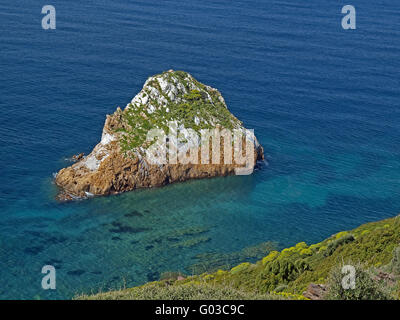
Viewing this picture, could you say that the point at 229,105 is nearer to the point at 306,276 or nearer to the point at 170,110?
the point at 170,110

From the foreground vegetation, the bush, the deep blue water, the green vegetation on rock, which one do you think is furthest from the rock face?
the bush

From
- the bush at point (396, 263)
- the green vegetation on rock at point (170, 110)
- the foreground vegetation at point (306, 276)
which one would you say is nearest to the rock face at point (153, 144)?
the green vegetation on rock at point (170, 110)

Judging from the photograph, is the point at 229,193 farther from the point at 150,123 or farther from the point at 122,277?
the point at 122,277

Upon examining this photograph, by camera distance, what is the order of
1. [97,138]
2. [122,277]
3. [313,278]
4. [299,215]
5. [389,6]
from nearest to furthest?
[313,278] → [122,277] → [299,215] → [97,138] → [389,6]

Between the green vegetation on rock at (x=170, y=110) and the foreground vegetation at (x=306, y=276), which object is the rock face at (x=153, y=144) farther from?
the foreground vegetation at (x=306, y=276)
